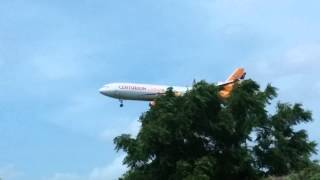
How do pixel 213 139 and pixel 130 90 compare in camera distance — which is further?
pixel 130 90

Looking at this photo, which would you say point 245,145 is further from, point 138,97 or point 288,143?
point 138,97

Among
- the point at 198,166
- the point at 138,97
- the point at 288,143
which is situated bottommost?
the point at 198,166

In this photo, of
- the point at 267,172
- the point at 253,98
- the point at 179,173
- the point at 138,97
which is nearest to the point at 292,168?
the point at 267,172

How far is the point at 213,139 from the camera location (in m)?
38.3

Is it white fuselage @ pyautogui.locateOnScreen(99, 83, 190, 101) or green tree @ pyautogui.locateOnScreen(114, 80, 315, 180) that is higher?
white fuselage @ pyautogui.locateOnScreen(99, 83, 190, 101)

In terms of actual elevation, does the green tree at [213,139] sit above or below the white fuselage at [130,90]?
below

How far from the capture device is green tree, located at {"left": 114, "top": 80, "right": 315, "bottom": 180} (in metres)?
36.8

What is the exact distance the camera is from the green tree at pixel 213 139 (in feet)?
→ 121

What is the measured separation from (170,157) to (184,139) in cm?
112

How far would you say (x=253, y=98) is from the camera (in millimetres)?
38906

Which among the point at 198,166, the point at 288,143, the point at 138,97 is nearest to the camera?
the point at 198,166

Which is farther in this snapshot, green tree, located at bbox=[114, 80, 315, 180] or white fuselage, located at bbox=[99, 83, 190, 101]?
white fuselage, located at bbox=[99, 83, 190, 101]

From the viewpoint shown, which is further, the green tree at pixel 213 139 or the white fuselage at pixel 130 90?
the white fuselage at pixel 130 90

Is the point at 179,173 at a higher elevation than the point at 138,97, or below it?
below
